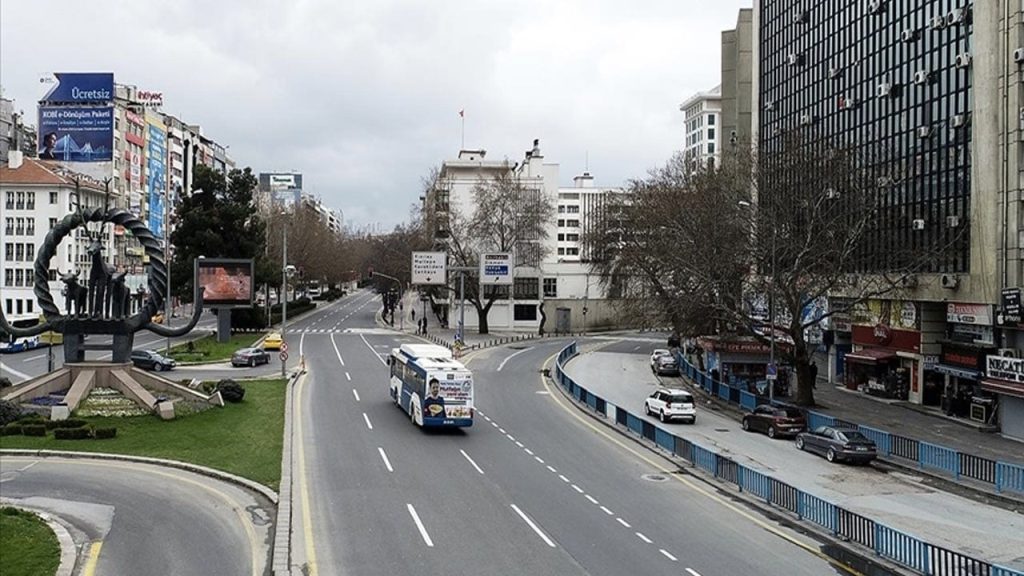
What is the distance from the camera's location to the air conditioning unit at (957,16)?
38.2 m

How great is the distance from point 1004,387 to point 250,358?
4076 centimetres

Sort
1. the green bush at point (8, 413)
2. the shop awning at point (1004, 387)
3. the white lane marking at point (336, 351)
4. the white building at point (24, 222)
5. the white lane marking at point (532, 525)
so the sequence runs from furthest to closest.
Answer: the white building at point (24, 222) → the white lane marking at point (336, 351) → the shop awning at point (1004, 387) → the green bush at point (8, 413) → the white lane marking at point (532, 525)

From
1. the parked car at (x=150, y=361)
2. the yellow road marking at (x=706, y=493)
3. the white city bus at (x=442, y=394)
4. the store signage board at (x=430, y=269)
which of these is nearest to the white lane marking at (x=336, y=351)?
the store signage board at (x=430, y=269)

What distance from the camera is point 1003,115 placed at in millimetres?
35875

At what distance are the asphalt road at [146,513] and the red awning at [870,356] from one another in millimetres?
34066

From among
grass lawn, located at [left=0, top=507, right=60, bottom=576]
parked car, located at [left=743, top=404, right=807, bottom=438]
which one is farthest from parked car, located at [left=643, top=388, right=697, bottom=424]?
grass lawn, located at [left=0, top=507, right=60, bottom=576]

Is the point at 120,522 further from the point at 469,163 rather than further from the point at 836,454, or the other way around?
the point at 469,163

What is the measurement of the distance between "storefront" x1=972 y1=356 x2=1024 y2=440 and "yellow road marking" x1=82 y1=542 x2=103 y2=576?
31.6 m

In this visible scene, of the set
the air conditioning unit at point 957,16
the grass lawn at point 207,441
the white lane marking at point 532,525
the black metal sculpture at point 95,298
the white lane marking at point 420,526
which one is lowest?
the white lane marking at point 532,525

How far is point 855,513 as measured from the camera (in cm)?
1983

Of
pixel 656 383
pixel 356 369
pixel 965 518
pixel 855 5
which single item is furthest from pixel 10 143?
pixel 965 518

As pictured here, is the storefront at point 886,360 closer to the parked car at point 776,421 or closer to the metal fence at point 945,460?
the metal fence at point 945,460

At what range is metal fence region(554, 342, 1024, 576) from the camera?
1686cm

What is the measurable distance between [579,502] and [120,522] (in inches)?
436
